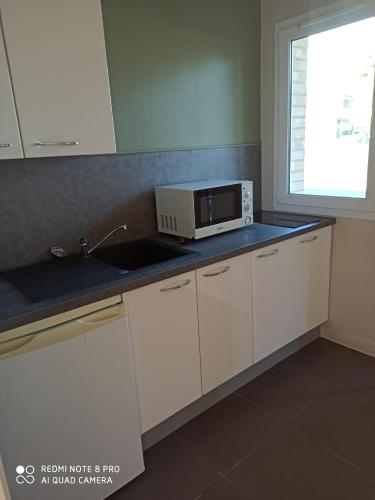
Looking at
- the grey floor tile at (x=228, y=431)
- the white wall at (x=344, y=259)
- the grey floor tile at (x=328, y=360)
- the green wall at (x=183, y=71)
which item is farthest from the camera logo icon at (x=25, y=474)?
the white wall at (x=344, y=259)

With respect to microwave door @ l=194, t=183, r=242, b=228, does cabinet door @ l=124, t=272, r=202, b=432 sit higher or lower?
lower

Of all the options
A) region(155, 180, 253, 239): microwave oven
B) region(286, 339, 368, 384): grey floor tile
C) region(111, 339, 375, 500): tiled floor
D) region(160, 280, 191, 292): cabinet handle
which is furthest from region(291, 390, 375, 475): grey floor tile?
region(155, 180, 253, 239): microwave oven

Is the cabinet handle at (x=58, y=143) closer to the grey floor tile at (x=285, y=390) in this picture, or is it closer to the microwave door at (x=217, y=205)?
the microwave door at (x=217, y=205)

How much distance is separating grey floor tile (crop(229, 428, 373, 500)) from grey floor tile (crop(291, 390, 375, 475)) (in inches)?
2.7

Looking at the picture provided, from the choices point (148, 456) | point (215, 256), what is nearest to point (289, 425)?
point (148, 456)

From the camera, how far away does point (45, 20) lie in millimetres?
1380

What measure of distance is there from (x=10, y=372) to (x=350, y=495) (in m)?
1.46

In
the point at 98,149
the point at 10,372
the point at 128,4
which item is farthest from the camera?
the point at 128,4

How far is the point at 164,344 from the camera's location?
1664 millimetres

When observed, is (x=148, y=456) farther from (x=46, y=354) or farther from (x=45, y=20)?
(x=45, y=20)

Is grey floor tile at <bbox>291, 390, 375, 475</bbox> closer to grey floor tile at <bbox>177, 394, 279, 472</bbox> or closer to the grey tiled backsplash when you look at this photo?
grey floor tile at <bbox>177, 394, 279, 472</bbox>

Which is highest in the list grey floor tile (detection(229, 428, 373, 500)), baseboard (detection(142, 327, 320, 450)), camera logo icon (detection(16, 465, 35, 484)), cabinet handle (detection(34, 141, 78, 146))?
cabinet handle (detection(34, 141, 78, 146))

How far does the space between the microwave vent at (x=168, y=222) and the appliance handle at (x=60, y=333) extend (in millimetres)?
754

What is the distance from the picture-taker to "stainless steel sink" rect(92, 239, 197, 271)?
200cm
